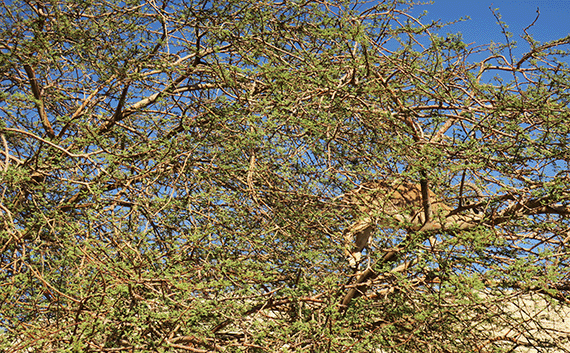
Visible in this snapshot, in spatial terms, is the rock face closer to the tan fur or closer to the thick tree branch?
the tan fur

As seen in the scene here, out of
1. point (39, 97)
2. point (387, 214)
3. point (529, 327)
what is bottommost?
point (529, 327)

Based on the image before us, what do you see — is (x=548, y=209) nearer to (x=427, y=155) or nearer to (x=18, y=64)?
(x=427, y=155)

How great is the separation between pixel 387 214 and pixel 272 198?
Result: 115 cm

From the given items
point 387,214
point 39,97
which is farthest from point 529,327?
point 39,97

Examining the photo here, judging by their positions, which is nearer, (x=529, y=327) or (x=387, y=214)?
(x=387, y=214)

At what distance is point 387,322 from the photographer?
15.4ft

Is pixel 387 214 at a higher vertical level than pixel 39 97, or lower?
lower

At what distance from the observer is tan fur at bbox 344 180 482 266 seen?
181 inches

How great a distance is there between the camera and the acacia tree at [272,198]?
4.11 meters

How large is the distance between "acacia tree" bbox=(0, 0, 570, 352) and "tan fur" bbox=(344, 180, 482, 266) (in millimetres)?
117

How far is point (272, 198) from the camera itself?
517 centimetres

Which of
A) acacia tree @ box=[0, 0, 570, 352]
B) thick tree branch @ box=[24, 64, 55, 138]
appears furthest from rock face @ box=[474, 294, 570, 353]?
thick tree branch @ box=[24, 64, 55, 138]

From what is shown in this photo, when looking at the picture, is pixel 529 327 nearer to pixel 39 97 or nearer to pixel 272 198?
pixel 272 198

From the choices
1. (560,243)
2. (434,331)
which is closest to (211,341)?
(434,331)
